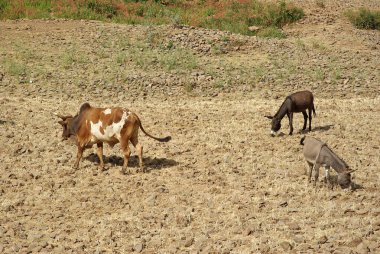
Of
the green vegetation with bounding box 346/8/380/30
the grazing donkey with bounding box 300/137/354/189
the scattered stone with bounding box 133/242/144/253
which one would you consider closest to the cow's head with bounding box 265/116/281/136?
the grazing donkey with bounding box 300/137/354/189

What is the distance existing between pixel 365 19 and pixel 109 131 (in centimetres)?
2075

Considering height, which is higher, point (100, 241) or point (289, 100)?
point (289, 100)

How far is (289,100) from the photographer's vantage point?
1505 centimetres

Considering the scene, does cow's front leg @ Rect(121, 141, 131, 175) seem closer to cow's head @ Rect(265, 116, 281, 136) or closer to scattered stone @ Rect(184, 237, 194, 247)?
scattered stone @ Rect(184, 237, 194, 247)

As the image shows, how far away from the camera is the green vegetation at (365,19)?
95.0 ft

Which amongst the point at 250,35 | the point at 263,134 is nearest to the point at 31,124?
the point at 263,134

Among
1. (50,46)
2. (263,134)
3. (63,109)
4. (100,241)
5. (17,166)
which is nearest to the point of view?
→ (100,241)

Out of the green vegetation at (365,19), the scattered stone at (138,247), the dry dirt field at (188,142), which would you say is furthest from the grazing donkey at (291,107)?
the green vegetation at (365,19)

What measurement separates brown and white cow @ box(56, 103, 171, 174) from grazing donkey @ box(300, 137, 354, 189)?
11.3 feet

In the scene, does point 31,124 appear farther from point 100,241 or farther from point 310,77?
point 310,77

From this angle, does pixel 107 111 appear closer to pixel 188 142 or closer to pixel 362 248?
pixel 188 142

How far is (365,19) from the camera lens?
29.0 metres

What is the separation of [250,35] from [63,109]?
41.2 ft

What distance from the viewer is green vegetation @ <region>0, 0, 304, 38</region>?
2753 cm
